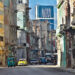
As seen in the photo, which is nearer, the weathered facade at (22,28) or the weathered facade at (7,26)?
the weathered facade at (7,26)

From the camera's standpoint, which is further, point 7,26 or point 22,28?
point 22,28

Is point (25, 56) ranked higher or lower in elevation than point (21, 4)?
lower

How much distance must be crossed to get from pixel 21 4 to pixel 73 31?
55.1 meters

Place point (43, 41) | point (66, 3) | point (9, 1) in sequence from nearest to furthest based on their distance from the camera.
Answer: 1. point (66, 3)
2. point (9, 1)
3. point (43, 41)

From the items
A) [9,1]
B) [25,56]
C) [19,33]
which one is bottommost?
[25,56]

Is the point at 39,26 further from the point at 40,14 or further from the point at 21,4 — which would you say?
the point at 21,4

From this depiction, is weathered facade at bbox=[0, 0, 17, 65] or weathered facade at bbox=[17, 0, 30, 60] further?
weathered facade at bbox=[17, 0, 30, 60]

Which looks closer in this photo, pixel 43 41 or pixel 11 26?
pixel 11 26

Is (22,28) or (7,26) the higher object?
(22,28)

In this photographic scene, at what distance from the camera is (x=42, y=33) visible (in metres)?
166

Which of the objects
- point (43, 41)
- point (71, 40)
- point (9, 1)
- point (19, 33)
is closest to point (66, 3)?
point (71, 40)

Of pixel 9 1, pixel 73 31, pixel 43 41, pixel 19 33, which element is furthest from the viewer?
pixel 43 41

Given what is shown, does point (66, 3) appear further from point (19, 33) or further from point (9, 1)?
point (19, 33)

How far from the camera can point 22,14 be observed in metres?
104
